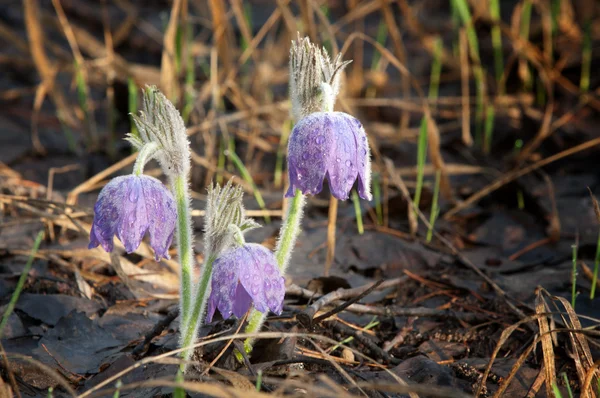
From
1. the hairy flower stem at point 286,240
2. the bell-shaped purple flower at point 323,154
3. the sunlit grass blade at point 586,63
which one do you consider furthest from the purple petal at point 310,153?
the sunlit grass blade at point 586,63

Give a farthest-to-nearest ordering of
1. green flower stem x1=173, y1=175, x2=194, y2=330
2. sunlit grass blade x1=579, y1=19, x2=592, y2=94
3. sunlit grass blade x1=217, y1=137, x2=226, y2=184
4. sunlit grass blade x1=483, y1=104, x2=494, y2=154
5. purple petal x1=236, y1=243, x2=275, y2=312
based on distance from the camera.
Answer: sunlit grass blade x1=579, y1=19, x2=592, y2=94
sunlit grass blade x1=483, y1=104, x2=494, y2=154
sunlit grass blade x1=217, y1=137, x2=226, y2=184
green flower stem x1=173, y1=175, x2=194, y2=330
purple petal x1=236, y1=243, x2=275, y2=312

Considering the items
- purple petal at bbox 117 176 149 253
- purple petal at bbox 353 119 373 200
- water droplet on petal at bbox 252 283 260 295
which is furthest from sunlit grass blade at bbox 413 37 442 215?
purple petal at bbox 117 176 149 253

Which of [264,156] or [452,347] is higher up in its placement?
[264,156]

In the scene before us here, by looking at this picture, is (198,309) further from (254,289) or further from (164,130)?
(164,130)

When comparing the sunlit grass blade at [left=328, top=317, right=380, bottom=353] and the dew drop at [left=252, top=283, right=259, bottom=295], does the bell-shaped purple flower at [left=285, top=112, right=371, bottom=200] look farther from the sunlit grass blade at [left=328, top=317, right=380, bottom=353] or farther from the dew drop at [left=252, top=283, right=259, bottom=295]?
the sunlit grass blade at [left=328, top=317, right=380, bottom=353]

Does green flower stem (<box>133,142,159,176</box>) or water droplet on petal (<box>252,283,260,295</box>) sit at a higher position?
green flower stem (<box>133,142,159,176</box>)

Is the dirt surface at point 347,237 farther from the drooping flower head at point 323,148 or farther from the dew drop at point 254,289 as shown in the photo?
the drooping flower head at point 323,148

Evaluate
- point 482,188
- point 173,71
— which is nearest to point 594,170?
point 482,188

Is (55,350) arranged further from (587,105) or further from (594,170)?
(587,105)
